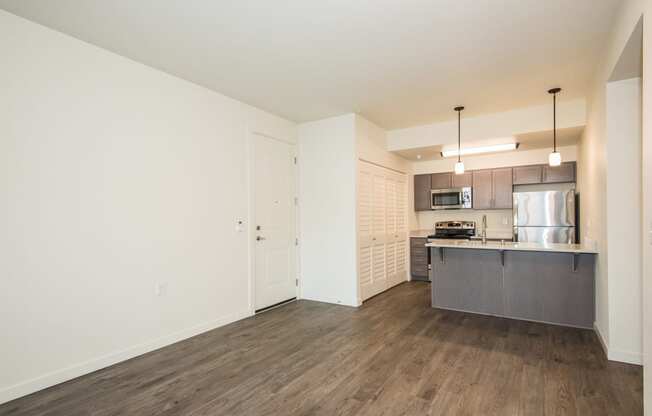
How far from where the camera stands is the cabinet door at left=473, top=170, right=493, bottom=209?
19.5 feet

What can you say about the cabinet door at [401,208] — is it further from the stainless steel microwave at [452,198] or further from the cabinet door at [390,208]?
the stainless steel microwave at [452,198]

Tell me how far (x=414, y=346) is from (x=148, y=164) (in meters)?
3.04

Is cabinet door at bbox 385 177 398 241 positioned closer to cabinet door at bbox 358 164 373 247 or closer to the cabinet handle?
cabinet door at bbox 358 164 373 247

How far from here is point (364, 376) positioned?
2627 millimetres

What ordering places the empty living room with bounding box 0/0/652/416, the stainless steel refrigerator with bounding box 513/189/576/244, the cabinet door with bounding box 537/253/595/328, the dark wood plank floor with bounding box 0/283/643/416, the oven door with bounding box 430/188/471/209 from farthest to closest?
1. the oven door with bounding box 430/188/471/209
2. the stainless steel refrigerator with bounding box 513/189/576/244
3. the cabinet door with bounding box 537/253/595/328
4. the empty living room with bounding box 0/0/652/416
5. the dark wood plank floor with bounding box 0/283/643/416

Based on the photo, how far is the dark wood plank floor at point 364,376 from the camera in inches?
87.1

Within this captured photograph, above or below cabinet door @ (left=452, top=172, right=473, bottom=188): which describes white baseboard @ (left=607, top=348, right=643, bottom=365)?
below

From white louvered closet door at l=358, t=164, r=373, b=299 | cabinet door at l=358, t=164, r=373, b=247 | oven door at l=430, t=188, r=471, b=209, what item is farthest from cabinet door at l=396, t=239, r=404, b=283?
cabinet door at l=358, t=164, r=373, b=247

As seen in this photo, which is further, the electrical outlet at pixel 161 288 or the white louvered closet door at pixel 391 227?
the white louvered closet door at pixel 391 227

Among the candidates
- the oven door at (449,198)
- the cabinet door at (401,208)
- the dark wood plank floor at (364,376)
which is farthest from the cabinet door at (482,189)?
the dark wood plank floor at (364,376)

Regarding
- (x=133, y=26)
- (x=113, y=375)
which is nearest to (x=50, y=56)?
(x=133, y=26)

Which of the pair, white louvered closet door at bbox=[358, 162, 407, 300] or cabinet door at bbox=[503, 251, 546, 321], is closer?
cabinet door at bbox=[503, 251, 546, 321]

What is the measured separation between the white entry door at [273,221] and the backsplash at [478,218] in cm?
318

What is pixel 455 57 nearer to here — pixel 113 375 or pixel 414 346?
pixel 414 346
